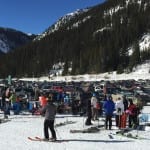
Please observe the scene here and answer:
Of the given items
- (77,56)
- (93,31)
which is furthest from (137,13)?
(77,56)

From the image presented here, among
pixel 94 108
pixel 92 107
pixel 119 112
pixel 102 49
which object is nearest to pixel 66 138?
pixel 119 112

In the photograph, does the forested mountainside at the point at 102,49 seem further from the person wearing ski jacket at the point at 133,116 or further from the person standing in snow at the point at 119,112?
the person wearing ski jacket at the point at 133,116

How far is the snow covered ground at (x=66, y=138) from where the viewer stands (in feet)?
59.8

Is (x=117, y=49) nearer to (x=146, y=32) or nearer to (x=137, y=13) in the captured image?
(x=146, y=32)

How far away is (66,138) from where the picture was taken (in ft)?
67.4

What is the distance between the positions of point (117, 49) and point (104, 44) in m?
9.88

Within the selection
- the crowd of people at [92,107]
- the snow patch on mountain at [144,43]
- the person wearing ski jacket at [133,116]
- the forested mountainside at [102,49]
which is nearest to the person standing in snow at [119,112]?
the crowd of people at [92,107]

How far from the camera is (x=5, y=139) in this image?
20109 millimetres

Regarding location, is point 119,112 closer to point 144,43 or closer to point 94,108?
point 94,108

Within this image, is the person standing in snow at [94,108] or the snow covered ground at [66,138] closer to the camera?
the snow covered ground at [66,138]

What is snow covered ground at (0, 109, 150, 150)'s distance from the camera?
18.2m

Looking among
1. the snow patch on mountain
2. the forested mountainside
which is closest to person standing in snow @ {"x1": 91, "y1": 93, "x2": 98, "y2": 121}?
the forested mountainside

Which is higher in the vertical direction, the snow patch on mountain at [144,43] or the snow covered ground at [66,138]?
the snow patch on mountain at [144,43]

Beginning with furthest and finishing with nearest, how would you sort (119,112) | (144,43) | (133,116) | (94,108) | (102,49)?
(102,49) < (144,43) < (94,108) < (119,112) < (133,116)
